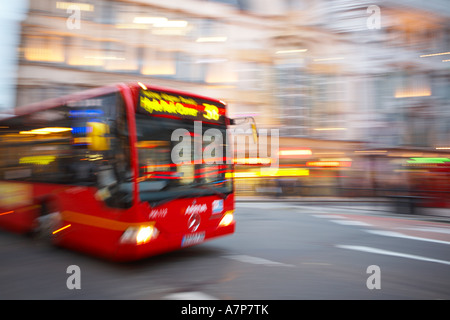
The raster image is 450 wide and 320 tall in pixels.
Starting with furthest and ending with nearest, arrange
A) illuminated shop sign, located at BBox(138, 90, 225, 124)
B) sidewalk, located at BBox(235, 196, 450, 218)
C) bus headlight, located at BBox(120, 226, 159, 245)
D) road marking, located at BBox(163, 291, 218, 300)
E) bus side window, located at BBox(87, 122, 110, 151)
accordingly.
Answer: sidewalk, located at BBox(235, 196, 450, 218) < illuminated shop sign, located at BBox(138, 90, 225, 124) < bus side window, located at BBox(87, 122, 110, 151) < bus headlight, located at BBox(120, 226, 159, 245) < road marking, located at BBox(163, 291, 218, 300)

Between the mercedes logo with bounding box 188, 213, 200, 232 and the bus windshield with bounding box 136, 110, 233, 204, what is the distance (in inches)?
13.0

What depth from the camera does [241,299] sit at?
4.11 m

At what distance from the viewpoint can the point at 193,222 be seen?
5.59 metres

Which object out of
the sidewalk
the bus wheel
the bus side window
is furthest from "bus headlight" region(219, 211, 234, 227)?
the sidewalk

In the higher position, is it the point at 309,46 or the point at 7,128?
the point at 309,46

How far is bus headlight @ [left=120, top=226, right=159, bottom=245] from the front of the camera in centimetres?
487

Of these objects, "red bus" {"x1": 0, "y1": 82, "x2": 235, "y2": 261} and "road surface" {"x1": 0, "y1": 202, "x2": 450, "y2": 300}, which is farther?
"red bus" {"x1": 0, "y1": 82, "x2": 235, "y2": 261}

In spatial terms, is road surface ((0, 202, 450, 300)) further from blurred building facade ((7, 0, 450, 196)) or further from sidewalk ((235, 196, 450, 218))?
blurred building facade ((7, 0, 450, 196))

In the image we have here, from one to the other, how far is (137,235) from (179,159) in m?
1.26

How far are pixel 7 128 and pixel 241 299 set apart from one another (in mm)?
6827

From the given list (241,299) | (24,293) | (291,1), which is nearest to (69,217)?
(24,293)

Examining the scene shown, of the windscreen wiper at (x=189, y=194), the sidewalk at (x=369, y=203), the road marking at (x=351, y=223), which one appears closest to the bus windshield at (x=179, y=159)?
the windscreen wiper at (x=189, y=194)

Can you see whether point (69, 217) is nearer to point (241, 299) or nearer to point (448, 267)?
point (241, 299)

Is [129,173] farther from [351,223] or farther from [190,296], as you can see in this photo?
[351,223]
